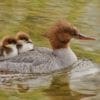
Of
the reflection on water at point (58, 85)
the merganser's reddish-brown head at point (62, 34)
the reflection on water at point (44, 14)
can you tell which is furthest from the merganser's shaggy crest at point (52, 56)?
the reflection on water at point (44, 14)

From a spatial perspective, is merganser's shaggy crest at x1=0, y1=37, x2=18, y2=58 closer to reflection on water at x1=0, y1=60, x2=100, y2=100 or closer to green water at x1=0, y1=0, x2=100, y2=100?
reflection on water at x1=0, y1=60, x2=100, y2=100

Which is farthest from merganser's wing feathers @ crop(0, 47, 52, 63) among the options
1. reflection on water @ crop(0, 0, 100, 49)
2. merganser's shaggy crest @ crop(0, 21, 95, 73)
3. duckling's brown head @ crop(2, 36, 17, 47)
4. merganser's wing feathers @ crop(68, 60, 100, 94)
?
reflection on water @ crop(0, 0, 100, 49)

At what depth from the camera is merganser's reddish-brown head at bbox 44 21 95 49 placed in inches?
383

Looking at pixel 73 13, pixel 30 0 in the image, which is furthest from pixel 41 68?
pixel 30 0

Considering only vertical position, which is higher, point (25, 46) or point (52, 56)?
point (25, 46)

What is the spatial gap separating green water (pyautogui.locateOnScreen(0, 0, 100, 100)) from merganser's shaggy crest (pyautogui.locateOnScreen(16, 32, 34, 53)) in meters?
0.61

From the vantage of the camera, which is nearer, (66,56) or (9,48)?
(9,48)

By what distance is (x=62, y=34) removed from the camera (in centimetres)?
979

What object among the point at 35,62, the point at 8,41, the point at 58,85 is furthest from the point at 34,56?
the point at 58,85

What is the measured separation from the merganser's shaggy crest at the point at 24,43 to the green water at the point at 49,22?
61 centimetres

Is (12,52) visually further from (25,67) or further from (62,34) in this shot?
(62,34)

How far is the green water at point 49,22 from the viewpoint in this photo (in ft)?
27.9

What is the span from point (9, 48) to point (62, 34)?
2.70 ft

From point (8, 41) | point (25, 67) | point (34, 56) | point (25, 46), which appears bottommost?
point (25, 67)
